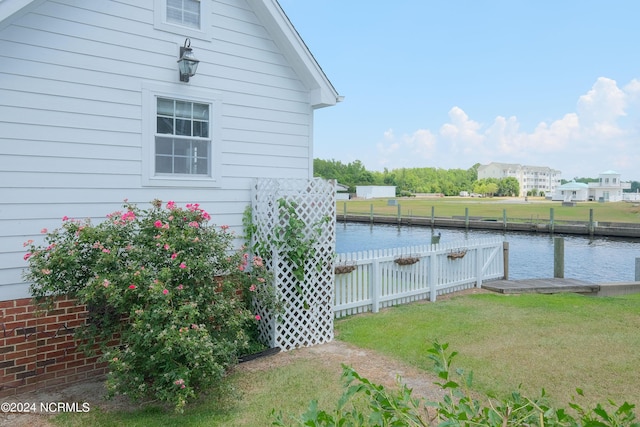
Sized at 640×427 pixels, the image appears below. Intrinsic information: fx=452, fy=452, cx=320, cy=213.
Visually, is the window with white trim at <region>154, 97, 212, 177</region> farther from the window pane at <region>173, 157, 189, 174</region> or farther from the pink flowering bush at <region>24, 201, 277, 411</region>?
the pink flowering bush at <region>24, 201, 277, 411</region>

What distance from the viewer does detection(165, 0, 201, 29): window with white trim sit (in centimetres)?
629

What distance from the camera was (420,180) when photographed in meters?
144

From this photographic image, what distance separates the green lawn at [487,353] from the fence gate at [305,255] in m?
0.64

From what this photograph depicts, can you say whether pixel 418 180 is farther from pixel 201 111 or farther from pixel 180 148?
pixel 180 148

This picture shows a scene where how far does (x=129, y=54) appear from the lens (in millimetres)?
5934

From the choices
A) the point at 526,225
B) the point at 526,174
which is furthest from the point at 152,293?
the point at 526,174

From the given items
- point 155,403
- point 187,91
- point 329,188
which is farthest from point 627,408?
point 187,91

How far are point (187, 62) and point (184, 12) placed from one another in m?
0.86

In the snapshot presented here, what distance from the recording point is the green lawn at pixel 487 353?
4625 mm

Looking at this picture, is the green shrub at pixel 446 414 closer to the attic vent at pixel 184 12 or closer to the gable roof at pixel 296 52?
the attic vent at pixel 184 12

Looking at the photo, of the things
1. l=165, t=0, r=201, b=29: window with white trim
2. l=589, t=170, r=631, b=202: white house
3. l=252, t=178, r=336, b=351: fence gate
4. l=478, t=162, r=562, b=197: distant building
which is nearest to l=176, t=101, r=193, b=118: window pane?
l=165, t=0, r=201, b=29: window with white trim

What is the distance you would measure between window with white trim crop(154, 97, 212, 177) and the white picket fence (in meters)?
3.04

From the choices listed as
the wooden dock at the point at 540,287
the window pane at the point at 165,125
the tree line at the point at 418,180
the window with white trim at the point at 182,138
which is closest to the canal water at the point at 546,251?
the wooden dock at the point at 540,287

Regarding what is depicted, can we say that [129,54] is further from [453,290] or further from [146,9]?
[453,290]
